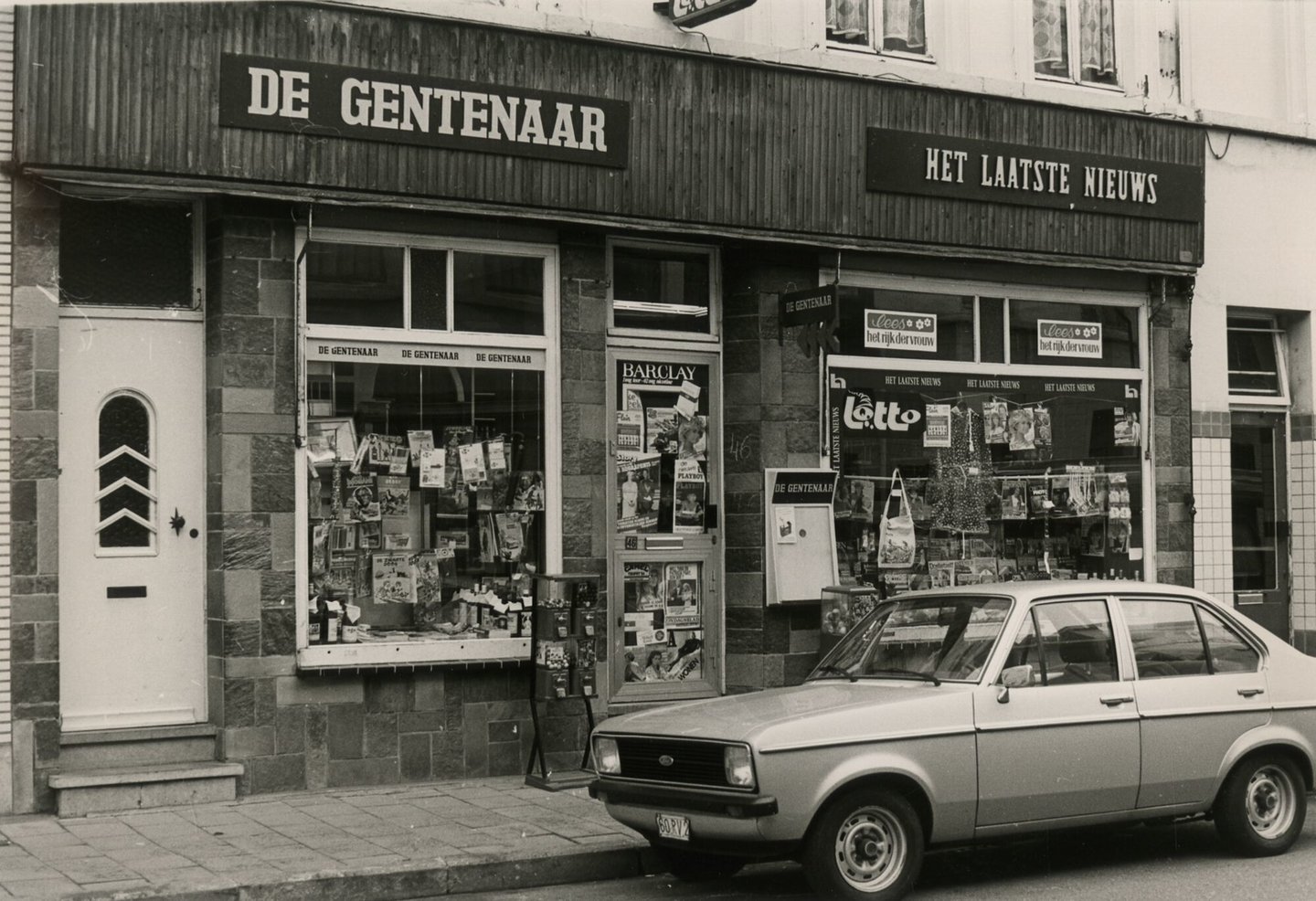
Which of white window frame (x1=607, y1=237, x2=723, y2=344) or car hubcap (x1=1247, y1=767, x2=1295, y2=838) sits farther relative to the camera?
white window frame (x1=607, y1=237, x2=723, y2=344)

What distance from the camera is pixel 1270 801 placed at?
9078 millimetres

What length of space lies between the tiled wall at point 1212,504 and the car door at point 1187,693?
5.91m

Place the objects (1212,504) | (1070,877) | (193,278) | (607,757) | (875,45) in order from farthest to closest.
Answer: (1212,504)
(875,45)
(193,278)
(1070,877)
(607,757)

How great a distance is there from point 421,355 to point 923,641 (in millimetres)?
4376

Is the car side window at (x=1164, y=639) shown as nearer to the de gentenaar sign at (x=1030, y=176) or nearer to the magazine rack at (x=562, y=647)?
the magazine rack at (x=562, y=647)

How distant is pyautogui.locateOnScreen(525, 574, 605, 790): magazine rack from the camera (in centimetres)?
1091

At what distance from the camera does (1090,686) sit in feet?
28.0

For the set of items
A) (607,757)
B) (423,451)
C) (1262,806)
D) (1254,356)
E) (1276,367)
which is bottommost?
(1262,806)

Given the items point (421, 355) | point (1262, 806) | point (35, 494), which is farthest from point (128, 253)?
point (1262, 806)

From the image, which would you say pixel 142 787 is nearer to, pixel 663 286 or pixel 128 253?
pixel 128 253

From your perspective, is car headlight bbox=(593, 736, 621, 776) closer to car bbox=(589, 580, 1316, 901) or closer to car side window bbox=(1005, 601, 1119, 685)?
car bbox=(589, 580, 1316, 901)

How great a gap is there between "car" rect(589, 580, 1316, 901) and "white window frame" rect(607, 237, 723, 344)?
3.89 metres

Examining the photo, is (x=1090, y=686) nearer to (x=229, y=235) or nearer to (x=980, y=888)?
(x=980, y=888)

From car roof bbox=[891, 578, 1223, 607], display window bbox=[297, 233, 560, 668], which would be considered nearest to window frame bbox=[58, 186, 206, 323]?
display window bbox=[297, 233, 560, 668]
